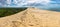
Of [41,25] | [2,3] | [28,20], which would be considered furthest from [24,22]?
[2,3]

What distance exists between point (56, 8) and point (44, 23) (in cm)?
97

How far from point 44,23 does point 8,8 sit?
1189 millimetres

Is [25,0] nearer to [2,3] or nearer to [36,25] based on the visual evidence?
[2,3]

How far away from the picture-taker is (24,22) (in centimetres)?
181

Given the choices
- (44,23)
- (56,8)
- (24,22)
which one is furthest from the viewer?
(56,8)

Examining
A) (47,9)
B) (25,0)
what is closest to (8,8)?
(25,0)

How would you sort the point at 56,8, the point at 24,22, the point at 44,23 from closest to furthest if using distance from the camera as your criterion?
the point at 24,22 → the point at 44,23 → the point at 56,8

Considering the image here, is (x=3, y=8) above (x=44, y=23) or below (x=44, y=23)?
above

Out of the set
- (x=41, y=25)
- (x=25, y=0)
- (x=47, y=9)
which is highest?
(x=25, y=0)

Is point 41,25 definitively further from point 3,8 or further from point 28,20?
point 3,8

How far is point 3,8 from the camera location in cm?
288

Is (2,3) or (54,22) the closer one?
(54,22)

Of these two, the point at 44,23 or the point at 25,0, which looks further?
the point at 25,0

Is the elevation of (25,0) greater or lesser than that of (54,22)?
greater
